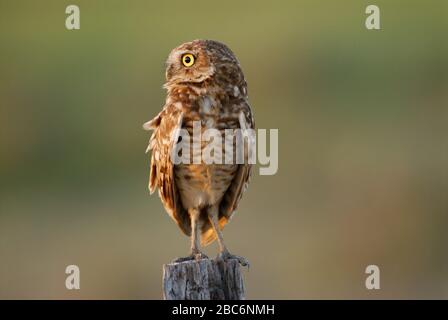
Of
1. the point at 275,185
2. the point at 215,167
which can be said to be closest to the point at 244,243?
the point at 275,185

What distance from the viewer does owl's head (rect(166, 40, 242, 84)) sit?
6.68m

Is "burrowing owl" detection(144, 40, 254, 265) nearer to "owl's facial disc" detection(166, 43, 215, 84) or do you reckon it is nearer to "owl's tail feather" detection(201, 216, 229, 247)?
"owl's facial disc" detection(166, 43, 215, 84)

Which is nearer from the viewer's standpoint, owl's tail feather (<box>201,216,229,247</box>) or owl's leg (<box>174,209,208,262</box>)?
owl's leg (<box>174,209,208,262</box>)

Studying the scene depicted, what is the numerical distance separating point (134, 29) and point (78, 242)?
34.4 ft

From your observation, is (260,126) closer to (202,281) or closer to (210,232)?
(210,232)

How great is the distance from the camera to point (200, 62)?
22.0 ft

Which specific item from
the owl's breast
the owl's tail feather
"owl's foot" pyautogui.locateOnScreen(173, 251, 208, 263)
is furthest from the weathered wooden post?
the owl's tail feather

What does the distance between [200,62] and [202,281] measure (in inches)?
60.2

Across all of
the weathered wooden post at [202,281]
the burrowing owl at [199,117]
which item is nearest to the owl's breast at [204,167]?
the burrowing owl at [199,117]

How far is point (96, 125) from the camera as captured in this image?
1781 centimetres

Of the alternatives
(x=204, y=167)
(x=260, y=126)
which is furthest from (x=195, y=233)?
(x=260, y=126)

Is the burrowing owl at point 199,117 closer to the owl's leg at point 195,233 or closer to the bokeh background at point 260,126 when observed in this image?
the owl's leg at point 195,233

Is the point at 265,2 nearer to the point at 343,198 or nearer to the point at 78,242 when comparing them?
the point at 343,198

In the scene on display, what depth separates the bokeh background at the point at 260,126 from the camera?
12539 mm
